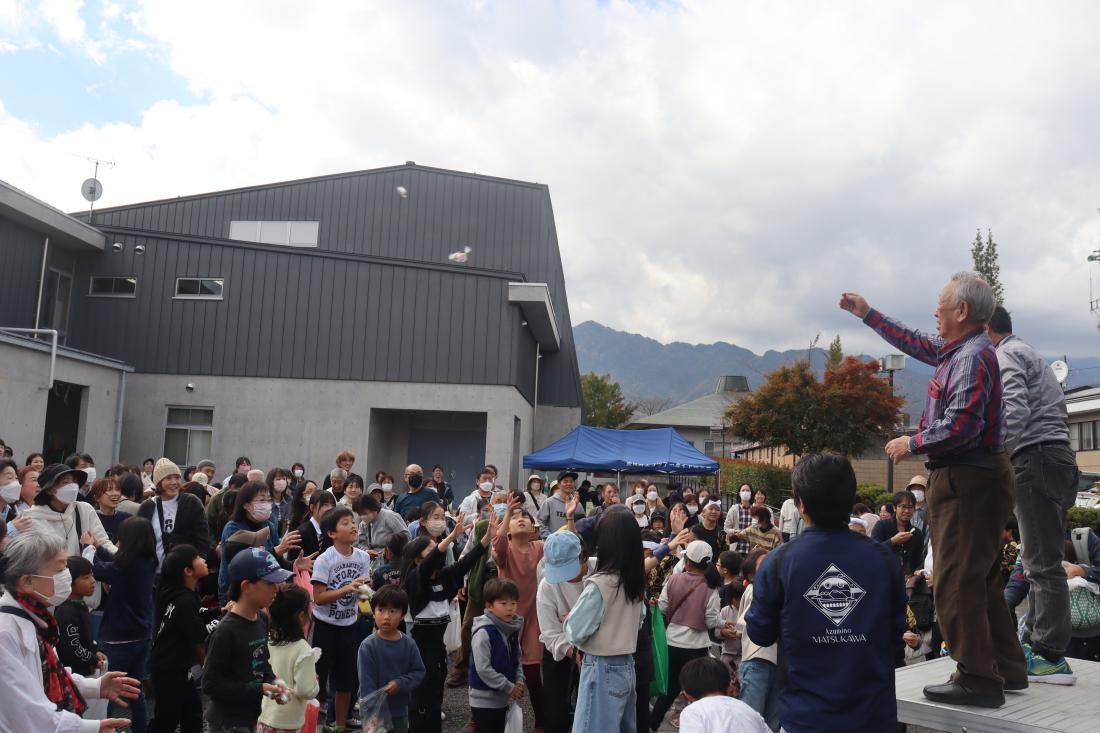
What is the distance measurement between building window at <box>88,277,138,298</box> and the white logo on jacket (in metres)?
22.5

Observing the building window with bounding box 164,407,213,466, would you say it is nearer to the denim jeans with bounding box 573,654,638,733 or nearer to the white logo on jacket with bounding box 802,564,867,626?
the denim jeans with bounding box 573,654,638,733

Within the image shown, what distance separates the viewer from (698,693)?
4168 mm

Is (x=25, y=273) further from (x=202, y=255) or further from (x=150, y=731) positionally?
(x=150, y=731)

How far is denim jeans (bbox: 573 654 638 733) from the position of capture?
14.9ft

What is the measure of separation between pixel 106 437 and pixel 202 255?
5405mm

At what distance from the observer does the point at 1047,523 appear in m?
3.81

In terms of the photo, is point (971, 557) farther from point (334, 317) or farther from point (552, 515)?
point (334, 317)

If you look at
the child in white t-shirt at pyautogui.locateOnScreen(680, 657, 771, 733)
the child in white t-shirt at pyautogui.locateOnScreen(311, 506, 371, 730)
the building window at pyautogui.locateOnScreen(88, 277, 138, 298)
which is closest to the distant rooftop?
the building window at pyautogui.locateOnScreen(88, 277, 138, 298)

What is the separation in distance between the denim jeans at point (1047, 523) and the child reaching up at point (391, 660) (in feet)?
12.9

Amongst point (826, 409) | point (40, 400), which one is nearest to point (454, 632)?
point (40, 400)

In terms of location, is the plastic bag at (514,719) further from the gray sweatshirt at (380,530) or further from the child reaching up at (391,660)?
the gray sweatshirt at (380,530)

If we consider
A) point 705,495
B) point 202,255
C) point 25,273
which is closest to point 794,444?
point 705,495

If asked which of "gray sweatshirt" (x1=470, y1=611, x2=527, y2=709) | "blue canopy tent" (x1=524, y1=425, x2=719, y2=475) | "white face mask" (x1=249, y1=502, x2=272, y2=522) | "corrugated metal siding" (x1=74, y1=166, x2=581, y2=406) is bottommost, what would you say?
"gray sweatshirt" (x1=470, y1=611, x2=527, y2=709)

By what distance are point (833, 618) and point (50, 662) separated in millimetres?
3392
